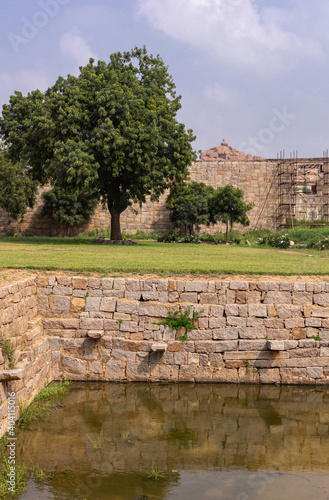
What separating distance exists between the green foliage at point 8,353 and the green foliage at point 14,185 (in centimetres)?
2019

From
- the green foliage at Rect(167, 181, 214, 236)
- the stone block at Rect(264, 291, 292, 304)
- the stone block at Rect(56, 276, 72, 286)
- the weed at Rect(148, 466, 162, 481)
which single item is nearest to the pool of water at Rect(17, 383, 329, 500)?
the weed at Rect(148, 466, 162, 481)

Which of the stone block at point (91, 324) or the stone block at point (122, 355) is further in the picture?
the stone block at point (91, 324)

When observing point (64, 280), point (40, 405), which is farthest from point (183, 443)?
point (64, 280)

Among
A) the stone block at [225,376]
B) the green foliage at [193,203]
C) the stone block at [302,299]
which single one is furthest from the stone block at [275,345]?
the green foliage at [193,203]

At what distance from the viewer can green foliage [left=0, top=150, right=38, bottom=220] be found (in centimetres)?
2634

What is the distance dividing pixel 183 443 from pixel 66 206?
85.6 feet

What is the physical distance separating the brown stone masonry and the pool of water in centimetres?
36

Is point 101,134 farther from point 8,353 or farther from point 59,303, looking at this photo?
point 8,353

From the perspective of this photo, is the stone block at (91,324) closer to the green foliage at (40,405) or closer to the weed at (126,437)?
the green foliage at (40,405)

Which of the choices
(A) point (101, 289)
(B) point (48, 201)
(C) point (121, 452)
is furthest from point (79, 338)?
(B) point (48, 201)

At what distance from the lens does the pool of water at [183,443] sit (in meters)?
5.29

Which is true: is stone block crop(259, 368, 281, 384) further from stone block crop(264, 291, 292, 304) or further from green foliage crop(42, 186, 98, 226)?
green foliage crop(42, 186, 98, 226)

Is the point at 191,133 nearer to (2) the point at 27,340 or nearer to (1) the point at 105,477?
(2) the point at 27,340

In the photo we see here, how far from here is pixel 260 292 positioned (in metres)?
9.26
